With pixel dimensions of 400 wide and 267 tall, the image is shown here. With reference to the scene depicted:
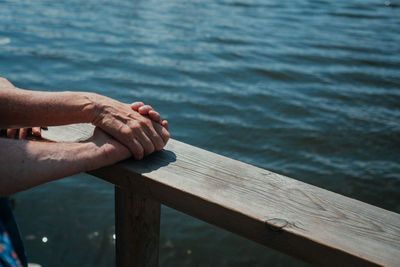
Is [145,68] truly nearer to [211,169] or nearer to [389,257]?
[211,169]

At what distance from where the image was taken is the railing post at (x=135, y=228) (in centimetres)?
173

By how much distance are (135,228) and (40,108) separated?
2.20ft

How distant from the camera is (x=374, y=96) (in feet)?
20.3

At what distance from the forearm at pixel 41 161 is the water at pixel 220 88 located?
207 centimetres

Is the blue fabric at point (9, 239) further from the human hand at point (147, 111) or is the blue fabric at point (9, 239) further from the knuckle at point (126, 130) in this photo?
the human hand at point (147, 111)

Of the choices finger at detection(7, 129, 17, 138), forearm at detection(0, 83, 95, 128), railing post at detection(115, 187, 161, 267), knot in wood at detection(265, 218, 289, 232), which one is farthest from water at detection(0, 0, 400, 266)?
knot in wood at detection(265, 218, 289, 232)

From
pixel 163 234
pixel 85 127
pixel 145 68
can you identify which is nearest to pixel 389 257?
pixel 85 127

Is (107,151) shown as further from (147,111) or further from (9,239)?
(9,239)

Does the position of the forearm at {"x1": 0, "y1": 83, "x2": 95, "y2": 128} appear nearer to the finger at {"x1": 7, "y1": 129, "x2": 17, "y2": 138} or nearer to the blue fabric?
the finger at {"x1": 7, "y1": 129, "x2": 17, "y2": 138}

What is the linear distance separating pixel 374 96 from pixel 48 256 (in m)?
5.18

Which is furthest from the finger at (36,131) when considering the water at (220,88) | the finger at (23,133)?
the water at (220,88)

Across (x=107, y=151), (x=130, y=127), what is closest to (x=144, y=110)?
(x=130, y=127)

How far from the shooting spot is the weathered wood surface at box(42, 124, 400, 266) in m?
1.12

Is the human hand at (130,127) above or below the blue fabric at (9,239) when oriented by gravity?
above
